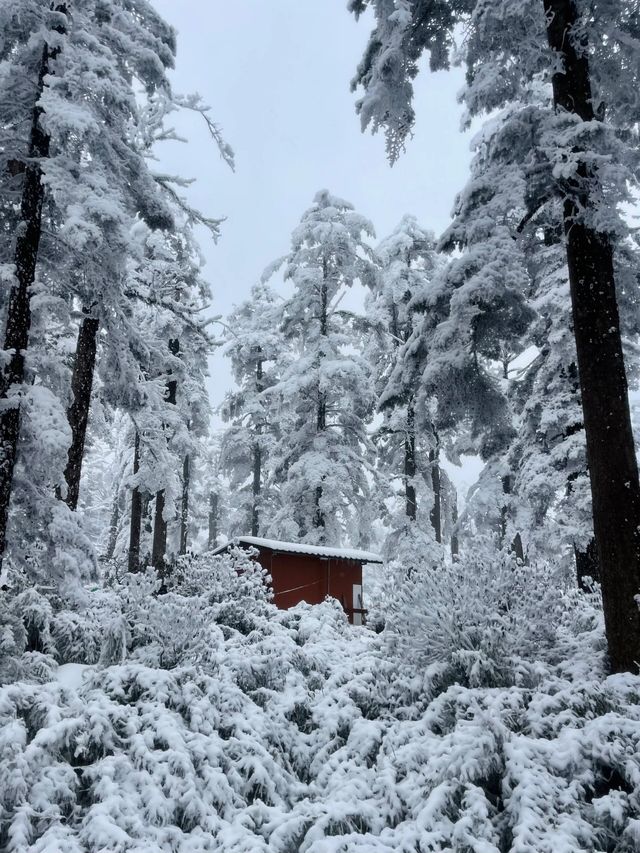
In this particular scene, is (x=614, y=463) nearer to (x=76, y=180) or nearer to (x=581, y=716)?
(x=581, y=716)

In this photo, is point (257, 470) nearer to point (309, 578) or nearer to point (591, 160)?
point (309, 578)

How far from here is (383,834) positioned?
444 cm

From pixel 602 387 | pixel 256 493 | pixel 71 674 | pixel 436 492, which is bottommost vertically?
pixel 71 674

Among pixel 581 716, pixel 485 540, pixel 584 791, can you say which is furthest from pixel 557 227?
pixel 584 791

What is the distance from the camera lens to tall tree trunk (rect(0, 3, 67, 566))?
743cm

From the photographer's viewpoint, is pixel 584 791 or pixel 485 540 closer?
pixel 584 791

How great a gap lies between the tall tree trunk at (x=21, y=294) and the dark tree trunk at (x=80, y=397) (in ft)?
12.3

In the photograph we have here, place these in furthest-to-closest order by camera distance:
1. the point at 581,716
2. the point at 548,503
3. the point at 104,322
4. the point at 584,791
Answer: the point at 548,503 → the point at 104,322 → the point at 581,716 → the point at 584,791

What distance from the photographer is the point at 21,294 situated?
795 cm

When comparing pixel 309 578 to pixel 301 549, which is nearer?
pixel 301 549

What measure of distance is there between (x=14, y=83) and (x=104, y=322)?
3.46 m

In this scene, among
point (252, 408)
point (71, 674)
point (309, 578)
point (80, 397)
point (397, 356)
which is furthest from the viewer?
point (252, 408)

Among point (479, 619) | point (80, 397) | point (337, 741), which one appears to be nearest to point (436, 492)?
point (80, 397)

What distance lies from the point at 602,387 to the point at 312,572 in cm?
1453
